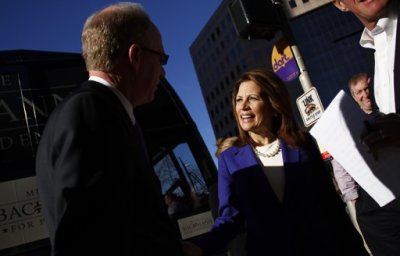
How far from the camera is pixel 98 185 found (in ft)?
3.62

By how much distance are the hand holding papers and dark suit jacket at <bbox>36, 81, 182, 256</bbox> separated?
72cm

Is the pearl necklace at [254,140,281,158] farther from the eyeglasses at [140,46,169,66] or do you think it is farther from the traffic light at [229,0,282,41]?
the traffic light at [229,0,282,41]

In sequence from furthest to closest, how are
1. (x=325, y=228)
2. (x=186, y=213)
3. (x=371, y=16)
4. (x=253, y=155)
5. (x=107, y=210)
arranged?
(x=186, y=213) → (x=253, y=155) → (x=325, y=228) → (x=371, y=16) → (x=107, y=210)

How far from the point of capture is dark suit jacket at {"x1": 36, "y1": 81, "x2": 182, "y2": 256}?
1082mm

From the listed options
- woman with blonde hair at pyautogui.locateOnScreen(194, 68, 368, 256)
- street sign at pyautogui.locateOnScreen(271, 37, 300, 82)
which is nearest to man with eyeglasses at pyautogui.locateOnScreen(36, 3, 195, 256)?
woman with blonde hair at pyautogui.locateOnScreen(194, 68, 368, 256)

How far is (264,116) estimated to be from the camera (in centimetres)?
237

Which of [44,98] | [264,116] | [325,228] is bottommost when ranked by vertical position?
[325,228]

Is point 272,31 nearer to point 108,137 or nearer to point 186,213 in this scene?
point 186,213

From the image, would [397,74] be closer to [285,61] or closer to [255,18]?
[255,18]

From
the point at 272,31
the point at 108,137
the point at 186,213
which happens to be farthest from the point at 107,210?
the point at 272,31

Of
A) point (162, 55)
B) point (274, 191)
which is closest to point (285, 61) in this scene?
point (274, 191)

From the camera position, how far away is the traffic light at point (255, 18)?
183 inches

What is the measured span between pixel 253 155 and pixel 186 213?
2527mm

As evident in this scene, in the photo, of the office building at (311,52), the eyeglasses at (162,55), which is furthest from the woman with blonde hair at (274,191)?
the office building at (311,52)
